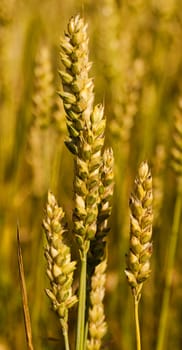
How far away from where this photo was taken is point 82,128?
2.41ft

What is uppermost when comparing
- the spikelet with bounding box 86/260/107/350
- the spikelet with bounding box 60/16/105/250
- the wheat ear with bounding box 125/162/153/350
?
the spikelet with bounding box 60/16/105/250

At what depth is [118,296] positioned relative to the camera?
1.48 metres

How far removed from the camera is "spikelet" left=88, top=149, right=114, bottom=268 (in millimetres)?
755

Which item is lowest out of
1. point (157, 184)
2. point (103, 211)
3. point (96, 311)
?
point (96, 311)

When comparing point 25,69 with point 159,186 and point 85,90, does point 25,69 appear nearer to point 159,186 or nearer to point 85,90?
point 159,186

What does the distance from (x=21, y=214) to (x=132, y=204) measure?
124cm

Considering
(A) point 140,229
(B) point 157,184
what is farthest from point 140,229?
(B) point 157,184

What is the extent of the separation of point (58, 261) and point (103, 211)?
86 millimetres

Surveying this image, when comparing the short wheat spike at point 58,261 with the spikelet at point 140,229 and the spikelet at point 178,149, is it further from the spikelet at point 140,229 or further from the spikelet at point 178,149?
the spikelet at point 178,149

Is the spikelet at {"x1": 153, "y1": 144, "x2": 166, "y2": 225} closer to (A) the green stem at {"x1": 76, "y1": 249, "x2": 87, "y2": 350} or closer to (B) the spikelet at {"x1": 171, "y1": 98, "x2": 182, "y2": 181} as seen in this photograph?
→ (B) the spikelet at {"x1": 171, "y1": 98, "x2": 182, "y2": 181}

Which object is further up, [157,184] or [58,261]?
[157,184]

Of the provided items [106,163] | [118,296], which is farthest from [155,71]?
[106,163]

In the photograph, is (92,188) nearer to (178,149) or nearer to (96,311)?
(96,311)

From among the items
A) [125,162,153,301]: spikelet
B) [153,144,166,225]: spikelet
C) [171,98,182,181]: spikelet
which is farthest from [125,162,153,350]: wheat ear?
[153,144,166,225]: spikelet
